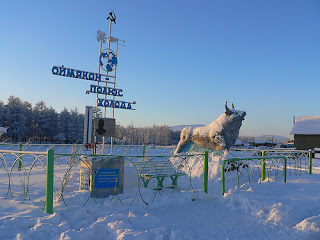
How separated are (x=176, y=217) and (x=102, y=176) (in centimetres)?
218

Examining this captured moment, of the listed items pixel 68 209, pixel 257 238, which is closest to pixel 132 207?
pixel 68 209

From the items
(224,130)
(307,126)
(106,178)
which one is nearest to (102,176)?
(106,178)

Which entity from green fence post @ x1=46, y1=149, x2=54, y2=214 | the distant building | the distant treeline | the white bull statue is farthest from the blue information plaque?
the distant treeline

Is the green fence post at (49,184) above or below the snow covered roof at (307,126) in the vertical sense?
below

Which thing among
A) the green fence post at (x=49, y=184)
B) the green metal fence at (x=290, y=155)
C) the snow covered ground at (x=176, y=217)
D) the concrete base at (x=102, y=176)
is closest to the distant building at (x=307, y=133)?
the green metal fence at (x=290, y=155)

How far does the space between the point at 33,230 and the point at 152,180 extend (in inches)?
187

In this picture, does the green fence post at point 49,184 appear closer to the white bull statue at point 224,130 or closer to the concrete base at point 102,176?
the concrete base at point 102,176

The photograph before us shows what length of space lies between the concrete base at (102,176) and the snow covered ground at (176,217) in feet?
0.96

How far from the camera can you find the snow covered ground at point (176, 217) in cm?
430

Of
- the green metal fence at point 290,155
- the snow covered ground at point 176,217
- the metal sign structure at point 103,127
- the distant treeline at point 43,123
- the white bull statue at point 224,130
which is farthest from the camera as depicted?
the distant treeline at point 43,123

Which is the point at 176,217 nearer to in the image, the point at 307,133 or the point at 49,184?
the point at 49,184

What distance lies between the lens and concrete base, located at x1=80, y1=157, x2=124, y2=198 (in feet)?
20.9

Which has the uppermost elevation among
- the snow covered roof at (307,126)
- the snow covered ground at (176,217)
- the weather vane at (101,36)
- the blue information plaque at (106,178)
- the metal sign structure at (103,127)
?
the weather vane at (101,36)

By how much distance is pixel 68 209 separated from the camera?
5.38 metres
